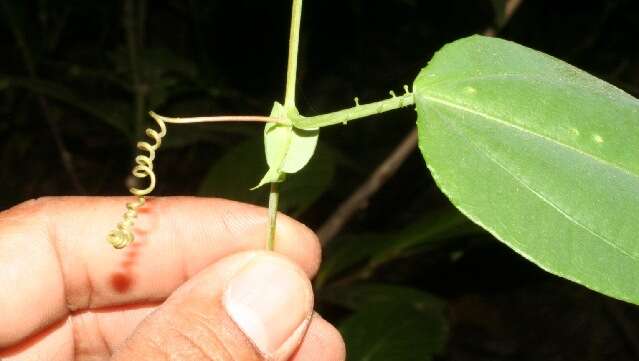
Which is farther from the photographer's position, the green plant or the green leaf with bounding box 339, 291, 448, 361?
the green leaf with bounding box 339, 291, 448, 361

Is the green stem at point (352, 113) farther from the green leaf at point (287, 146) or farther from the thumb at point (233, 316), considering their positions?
the thumb at point (233, 316)

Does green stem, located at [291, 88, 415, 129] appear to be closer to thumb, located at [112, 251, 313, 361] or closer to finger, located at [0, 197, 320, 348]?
thumb, located at [112, 251, 313, 361]

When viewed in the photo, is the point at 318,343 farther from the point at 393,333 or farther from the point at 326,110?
the point at 326,110

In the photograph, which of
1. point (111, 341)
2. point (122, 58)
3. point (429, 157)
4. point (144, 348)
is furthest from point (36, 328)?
point (122, 58)

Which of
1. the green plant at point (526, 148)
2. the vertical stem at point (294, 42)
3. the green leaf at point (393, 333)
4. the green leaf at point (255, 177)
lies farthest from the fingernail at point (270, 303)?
the green leaf at point (255, 177)

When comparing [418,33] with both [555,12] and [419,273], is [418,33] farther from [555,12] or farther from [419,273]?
[419,273]

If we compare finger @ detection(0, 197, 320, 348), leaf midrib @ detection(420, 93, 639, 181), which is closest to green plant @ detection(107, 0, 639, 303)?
leaf midrib @ detection(420, 93, 639, 181)
